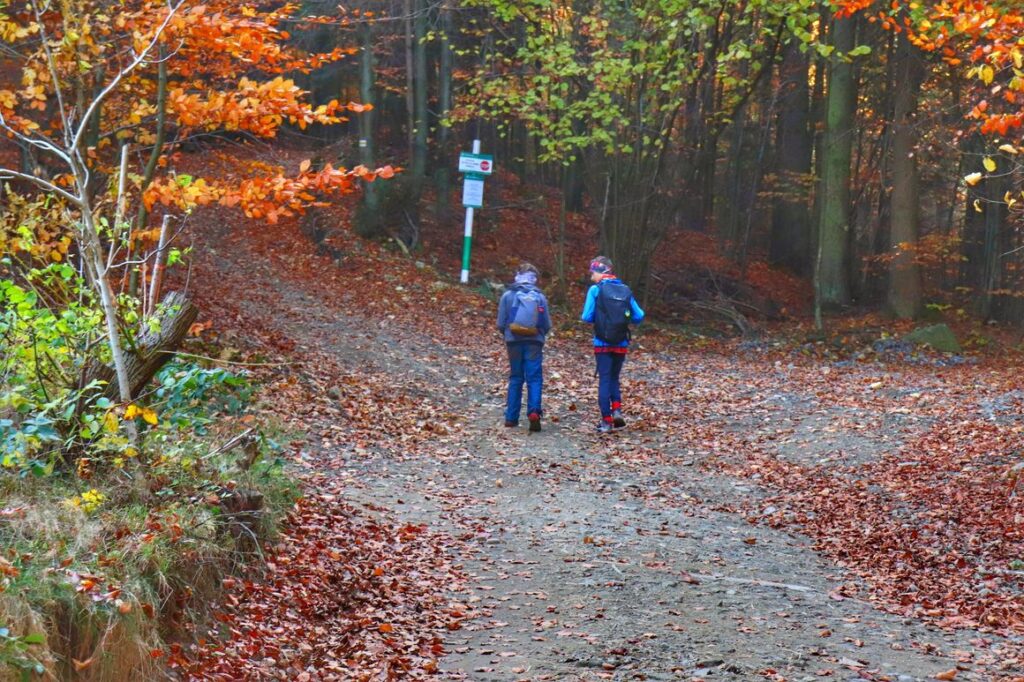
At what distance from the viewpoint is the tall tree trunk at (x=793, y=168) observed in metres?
27.0

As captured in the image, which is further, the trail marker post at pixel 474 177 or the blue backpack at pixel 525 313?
Result: the trail marker post at pixel 474 177

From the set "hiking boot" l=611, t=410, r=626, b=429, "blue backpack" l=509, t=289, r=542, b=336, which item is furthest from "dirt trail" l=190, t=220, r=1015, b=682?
"blue backpack" l=509, t=289, r=542, b=336

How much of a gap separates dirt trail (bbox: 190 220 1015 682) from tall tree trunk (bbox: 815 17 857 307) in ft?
24.1

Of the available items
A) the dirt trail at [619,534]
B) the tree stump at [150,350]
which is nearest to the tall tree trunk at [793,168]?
the dirt trail at [619,534]

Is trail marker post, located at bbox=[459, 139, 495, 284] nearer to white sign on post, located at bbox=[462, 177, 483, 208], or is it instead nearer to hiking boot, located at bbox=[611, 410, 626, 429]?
white sign on post, located at bbox=[462, 177, 483, 208]

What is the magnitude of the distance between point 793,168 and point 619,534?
20.8 m

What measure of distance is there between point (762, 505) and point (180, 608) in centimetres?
593

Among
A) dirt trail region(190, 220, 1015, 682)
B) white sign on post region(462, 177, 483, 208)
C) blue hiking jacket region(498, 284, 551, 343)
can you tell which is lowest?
dirt trail region(190, 220, 1015, 682)

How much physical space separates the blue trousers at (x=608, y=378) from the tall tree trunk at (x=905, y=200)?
37.5ft

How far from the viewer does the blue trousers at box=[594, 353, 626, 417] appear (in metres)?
12.1

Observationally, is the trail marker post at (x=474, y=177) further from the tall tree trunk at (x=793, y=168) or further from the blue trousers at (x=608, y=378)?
the tall tree trunk at (x=793, y=168)

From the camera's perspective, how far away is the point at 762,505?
31.6 ft

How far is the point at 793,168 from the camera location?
27.1 m

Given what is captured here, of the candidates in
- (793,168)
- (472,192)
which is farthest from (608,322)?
(793,168)
